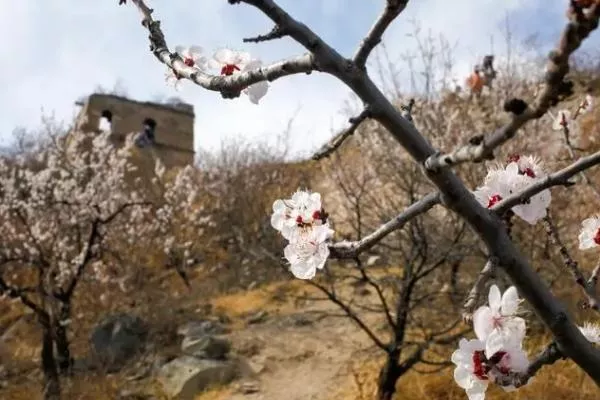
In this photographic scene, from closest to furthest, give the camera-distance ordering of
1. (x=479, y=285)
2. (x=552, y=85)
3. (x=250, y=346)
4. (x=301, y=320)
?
(x=552, y=85)
(x=479, y=285)
(x=250, y=346)
(x=301, y=320)

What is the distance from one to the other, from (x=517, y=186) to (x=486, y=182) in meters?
0.07

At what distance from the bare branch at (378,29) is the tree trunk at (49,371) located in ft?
22.5

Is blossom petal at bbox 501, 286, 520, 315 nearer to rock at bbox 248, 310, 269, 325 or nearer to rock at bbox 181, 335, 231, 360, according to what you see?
rock at bbox 181, 335, 231, 360

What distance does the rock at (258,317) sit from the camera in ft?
34.2

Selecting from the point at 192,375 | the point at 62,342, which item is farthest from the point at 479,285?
the point at 62,342

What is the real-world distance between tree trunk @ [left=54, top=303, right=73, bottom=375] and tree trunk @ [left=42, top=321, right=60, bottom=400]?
0.19 m

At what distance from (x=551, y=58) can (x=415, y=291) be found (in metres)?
7.47

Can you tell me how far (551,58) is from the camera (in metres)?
0.77

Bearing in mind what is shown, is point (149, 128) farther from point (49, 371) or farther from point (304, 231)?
point (304, 231)

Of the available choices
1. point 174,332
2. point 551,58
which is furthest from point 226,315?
point 551,58

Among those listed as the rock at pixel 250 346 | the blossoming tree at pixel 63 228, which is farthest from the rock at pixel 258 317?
the blossoming tree at pixel 63 228

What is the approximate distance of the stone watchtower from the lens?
2767 centimetres

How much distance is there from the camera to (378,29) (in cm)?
122

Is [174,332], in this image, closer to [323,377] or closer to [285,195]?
[323,377]
